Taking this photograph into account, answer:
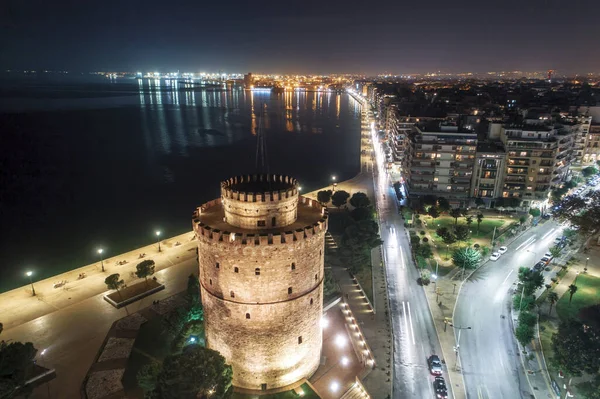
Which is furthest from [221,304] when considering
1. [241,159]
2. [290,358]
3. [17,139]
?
[17,139]

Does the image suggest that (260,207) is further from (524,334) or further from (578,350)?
(578,350)

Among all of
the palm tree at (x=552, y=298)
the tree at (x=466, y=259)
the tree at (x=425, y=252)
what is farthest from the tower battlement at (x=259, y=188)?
the palm tree at (x=552, y=298)

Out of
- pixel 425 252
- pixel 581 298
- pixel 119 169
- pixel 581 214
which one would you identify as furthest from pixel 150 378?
pixel 119 169

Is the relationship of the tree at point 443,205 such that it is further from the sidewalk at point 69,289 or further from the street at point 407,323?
the sidewalk at point 69,289

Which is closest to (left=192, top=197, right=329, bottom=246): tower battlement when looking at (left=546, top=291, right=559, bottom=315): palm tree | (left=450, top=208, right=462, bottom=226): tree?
(left=546, top=291, right=559, bottom=315): palm tree

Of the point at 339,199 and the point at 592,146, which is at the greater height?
the point at 592,146

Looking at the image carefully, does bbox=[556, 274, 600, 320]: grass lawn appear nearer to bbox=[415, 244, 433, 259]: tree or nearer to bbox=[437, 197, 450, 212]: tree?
bbox=[415, 244, 433, 259]: tree
